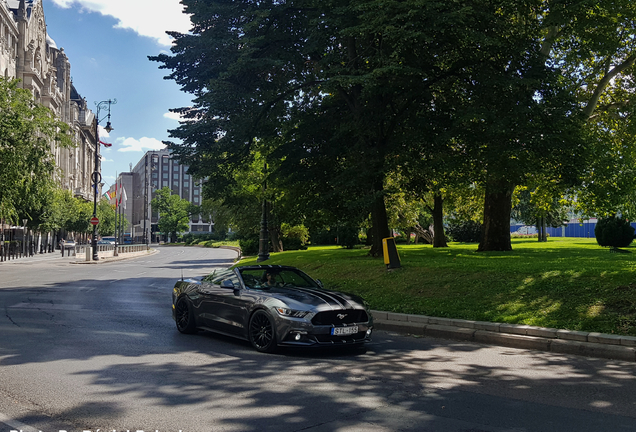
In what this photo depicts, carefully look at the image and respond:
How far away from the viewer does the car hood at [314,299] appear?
8.06 metres

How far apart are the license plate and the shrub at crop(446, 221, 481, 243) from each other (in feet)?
139

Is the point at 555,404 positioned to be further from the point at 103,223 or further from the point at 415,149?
the point at 103,223

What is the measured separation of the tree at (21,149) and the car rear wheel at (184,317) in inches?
953

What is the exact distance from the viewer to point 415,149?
63.5 feet

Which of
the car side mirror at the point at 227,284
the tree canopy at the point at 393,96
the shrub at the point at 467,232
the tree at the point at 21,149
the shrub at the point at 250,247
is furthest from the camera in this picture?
the shrub at the point at 467,232

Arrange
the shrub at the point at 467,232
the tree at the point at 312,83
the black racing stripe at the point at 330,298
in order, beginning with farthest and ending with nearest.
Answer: the shrub at the point at 467,232 < the tree at the point at 312,83 < the black racing stripe at the point at 330,298

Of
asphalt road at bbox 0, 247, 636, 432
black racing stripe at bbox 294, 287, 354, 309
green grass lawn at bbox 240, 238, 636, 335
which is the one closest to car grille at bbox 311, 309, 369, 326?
black racing stripe at bbox 294, 287, 354, 309

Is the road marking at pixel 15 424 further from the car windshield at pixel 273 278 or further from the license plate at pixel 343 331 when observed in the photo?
the car windshield at pixel 273 278

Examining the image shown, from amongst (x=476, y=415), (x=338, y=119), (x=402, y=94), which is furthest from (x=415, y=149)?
(x=476, y=415)

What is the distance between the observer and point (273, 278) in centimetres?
948

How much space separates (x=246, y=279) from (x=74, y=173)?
9657cm

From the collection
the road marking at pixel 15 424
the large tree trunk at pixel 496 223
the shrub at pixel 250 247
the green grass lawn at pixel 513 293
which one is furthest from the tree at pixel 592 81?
the shrub at pixel 250 247

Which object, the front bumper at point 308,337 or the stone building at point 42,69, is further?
the stone building at point 42,69

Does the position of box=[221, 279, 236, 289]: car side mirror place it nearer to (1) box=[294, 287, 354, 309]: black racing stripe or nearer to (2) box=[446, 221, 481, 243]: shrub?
(1) box=[294, 287, 354, 309]: black racing stripe
